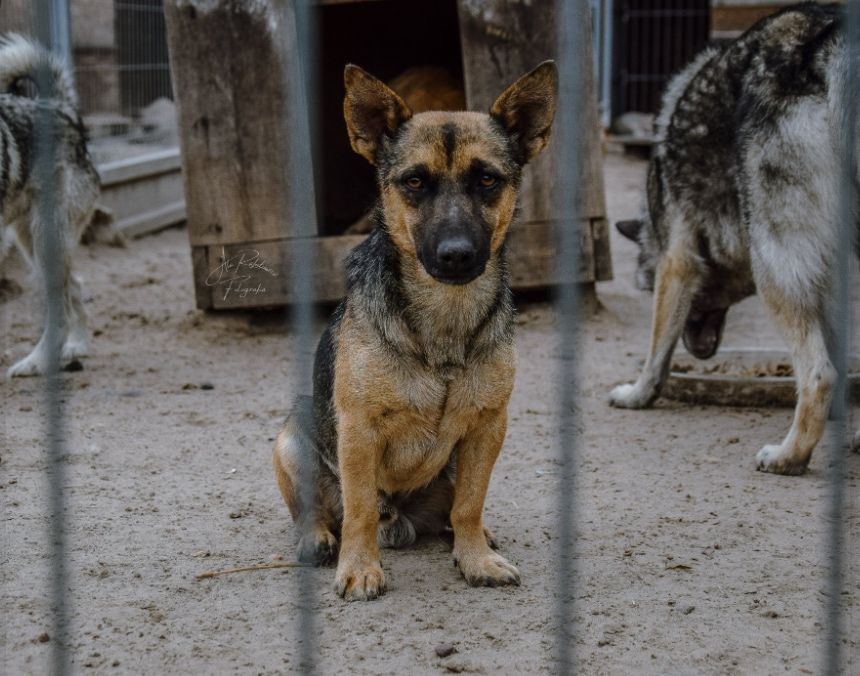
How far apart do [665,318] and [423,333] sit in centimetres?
245

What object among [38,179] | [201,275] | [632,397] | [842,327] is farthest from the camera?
[201,275]

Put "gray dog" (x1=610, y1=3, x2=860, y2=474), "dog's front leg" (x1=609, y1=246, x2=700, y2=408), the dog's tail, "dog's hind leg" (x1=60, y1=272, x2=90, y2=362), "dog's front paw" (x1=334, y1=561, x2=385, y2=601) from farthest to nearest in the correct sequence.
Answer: "dog's hind leg" (x1=60, y1=272, x2=90, y2=362), the dog's tail, "dog's front leg" (x1=609, y1=246, x2=700, y2=408), "gray dog" (x1=610, y1=3, x2=860, y2=474), "dog's front paw" (x1=334, y1=561, x2=385, y2=601)

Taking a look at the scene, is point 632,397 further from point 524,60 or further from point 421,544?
point 524,60

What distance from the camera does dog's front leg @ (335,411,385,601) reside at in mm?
3373

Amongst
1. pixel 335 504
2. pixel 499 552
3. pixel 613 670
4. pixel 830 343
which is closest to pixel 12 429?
pixel 335 504

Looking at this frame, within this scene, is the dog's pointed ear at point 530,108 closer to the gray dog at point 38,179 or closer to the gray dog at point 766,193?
the gray dog at point 766,193

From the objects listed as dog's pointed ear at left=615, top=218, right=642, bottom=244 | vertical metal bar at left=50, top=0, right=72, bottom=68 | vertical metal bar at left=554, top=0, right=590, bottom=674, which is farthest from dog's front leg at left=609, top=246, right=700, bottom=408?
vertical metal bar at left=50, top=0, right=72, bottom=68

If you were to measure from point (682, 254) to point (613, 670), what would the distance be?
9.86 feet

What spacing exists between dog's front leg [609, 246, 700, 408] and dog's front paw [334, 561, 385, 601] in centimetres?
263

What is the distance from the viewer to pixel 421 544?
389 cm

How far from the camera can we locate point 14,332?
7.17 meters

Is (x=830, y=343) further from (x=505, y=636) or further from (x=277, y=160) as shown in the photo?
(x=277, y=160)

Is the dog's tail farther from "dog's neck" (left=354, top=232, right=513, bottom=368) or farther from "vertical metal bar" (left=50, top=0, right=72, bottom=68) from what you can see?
"dog's neck" (left=354, top=232, right=513, bottom=368)

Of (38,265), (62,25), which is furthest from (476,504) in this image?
(62,25)
